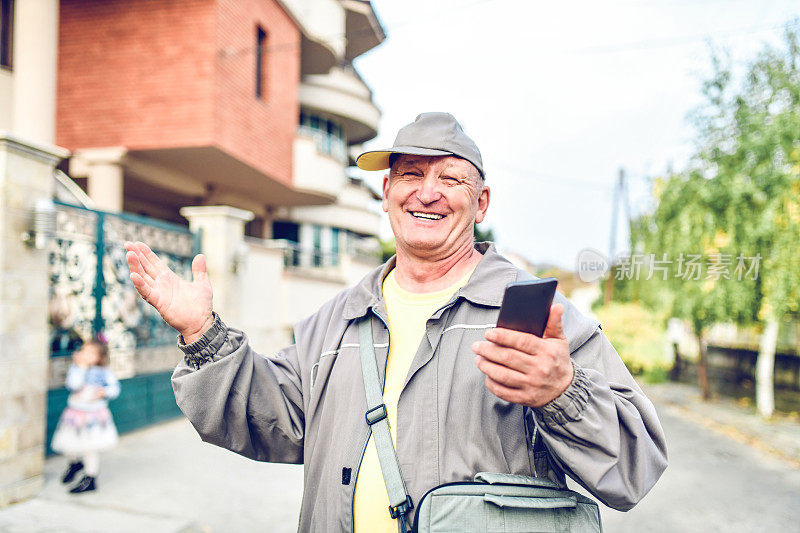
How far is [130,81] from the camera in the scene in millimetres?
10680

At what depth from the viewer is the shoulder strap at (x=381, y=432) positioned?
5.46ft

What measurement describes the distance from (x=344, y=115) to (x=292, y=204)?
4.54 metres

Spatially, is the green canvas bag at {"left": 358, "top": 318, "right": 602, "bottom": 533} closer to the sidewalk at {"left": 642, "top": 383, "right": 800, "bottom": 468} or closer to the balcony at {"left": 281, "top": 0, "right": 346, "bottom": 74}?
the sidewalk at {"left": 642, "top": 383, "right": 800, "bottom": 468}

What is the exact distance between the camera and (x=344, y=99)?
19438mm

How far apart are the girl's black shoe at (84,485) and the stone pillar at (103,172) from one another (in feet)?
22.2

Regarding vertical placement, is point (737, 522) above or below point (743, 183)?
below

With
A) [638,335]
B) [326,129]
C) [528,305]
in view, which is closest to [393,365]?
[528,305]

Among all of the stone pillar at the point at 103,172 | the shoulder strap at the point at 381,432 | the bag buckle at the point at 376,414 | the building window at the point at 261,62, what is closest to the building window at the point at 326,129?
the building window at the point at 261,62

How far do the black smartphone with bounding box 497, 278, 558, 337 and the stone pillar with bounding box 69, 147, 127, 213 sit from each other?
10.9 m

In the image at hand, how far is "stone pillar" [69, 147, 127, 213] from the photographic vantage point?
1064 centimetres

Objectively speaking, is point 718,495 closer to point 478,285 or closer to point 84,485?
point 478,285

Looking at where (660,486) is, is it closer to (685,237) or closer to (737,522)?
(737,522)

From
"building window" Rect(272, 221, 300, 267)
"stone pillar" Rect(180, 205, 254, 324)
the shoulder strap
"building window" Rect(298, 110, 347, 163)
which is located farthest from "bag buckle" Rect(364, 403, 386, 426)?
"building window" Rect(272, 221, 300, 267)

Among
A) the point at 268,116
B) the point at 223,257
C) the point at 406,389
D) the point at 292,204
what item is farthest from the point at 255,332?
the point at 406,389
